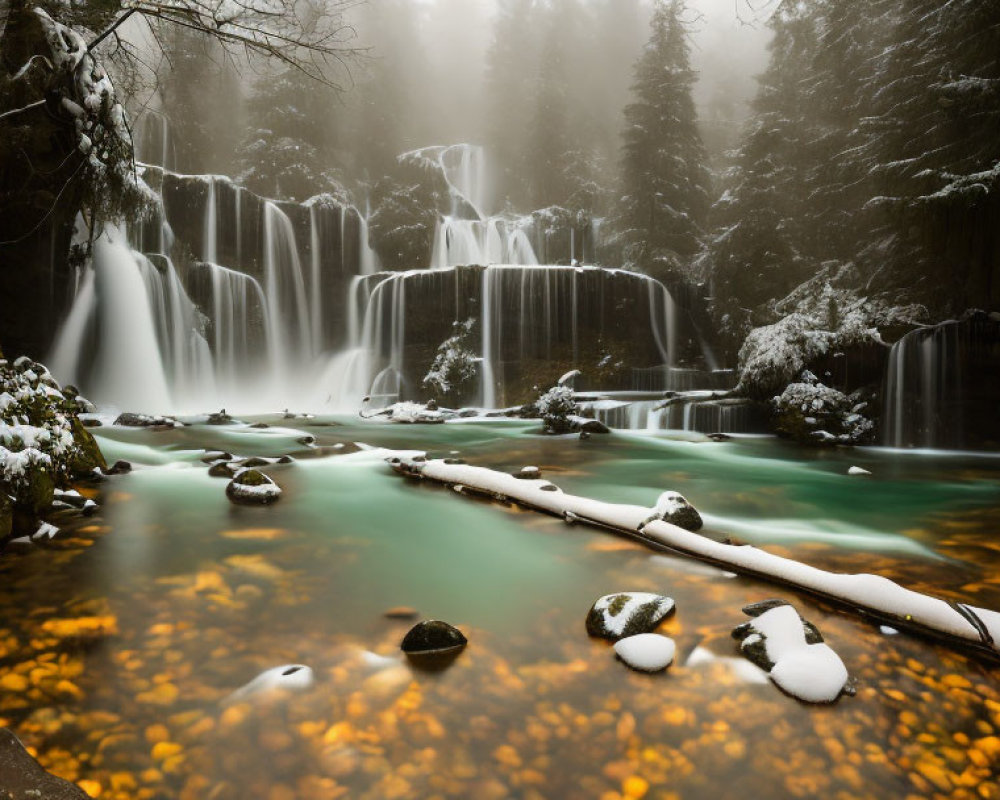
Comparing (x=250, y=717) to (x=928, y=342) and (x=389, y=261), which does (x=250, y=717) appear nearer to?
(x=928, y=342)

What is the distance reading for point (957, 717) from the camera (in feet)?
6.21

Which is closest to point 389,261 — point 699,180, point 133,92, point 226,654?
point 699,180

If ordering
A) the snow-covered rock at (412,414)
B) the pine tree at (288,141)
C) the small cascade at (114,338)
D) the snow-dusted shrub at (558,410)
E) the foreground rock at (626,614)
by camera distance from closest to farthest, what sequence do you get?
the foreground rock at (626,614) < the snow-dusted shrub at (558,410) < the small cascade at (114,338) < the snow-covered rock at (412,414) < the pine tree at (288,141)

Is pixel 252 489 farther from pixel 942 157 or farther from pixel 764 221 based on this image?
pixel 764 221

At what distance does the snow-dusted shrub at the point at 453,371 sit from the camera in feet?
58.9

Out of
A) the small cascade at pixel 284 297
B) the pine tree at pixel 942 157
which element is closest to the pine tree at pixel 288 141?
the small cascade at pixel 284 297

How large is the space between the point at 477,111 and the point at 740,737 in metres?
53.7

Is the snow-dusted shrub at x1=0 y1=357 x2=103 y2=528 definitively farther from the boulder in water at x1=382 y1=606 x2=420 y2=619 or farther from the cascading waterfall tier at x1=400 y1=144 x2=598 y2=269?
the cascading waterfall tier at x1=400 y1=144 x2=598 y2=269

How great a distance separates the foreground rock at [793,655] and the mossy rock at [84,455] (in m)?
6.33

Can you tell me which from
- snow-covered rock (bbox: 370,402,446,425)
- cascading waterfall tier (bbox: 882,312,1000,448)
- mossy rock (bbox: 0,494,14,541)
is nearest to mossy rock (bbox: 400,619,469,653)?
mossy rock (bbox: 0,494,14,541)

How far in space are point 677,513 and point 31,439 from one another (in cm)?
524

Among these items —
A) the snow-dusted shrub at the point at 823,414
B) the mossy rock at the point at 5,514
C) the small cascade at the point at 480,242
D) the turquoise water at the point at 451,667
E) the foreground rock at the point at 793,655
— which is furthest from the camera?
the small cascade at the point at 480,242

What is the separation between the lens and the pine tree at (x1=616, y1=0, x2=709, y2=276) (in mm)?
24609

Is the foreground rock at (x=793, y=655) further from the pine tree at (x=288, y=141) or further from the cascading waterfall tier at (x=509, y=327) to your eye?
the pine tree at (x=288, y=141)
